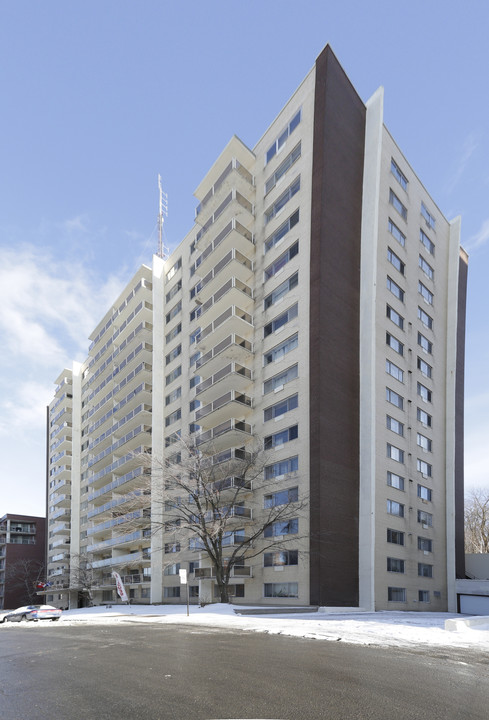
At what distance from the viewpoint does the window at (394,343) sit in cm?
4484

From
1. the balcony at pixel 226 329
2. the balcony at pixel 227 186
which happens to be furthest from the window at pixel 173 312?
the balcony at pixel 227 186

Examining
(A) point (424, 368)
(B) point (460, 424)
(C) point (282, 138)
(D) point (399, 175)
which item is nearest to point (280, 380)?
(A) point (424, 368)

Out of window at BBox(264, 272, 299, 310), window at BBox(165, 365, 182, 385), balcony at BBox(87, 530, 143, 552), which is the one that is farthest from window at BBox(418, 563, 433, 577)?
window at BBox(165, 365, 182, 385)

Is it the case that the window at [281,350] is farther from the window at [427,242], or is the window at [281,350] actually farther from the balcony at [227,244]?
the window at [427,242]

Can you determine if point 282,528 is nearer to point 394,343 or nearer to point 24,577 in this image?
point 394,343

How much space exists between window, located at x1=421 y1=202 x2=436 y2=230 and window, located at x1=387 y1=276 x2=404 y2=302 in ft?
33.2

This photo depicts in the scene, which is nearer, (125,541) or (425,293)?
(425,293)

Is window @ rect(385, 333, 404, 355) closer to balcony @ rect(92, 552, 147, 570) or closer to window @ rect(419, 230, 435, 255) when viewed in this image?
window @ rect(419, 230, 435, 255)

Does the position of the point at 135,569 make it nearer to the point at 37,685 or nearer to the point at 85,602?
the point at 85,602

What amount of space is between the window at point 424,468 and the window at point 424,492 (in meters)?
1.20

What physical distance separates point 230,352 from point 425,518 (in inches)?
854

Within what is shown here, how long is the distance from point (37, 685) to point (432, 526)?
1752 inches

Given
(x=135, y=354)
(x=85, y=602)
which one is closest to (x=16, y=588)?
(x=85, y=602)

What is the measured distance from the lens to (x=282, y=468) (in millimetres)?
40969
